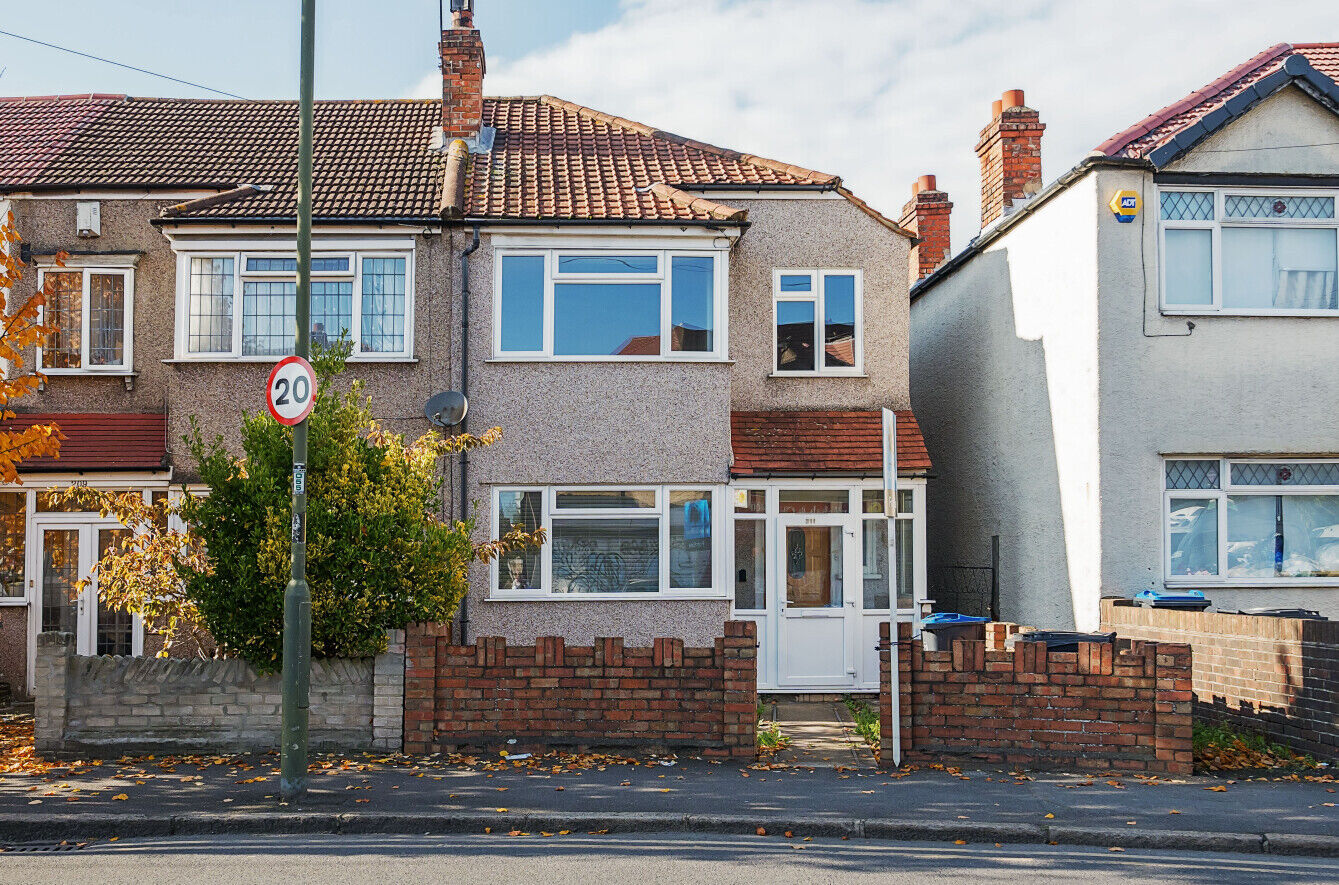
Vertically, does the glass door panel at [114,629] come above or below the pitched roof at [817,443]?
below

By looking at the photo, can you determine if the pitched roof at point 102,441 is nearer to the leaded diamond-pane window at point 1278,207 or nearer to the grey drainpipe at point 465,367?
the grey drainpipe at point 465,367

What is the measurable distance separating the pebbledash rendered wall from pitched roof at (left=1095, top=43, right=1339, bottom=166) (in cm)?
944

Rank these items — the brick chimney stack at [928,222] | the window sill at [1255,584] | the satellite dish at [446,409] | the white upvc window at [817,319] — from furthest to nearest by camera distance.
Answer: the brick chimney stack at [928,222] → the white upvc window at [817,319] → the satellite dish at [446,409] → the window sill at [1255,584]

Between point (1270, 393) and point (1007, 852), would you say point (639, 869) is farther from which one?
point (1270, 393)

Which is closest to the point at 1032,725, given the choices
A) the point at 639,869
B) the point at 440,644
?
the point at 639,869

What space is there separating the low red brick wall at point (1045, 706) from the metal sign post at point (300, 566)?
4.43 metres

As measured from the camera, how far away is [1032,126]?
1697 cm

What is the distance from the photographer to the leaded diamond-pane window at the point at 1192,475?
1299cm

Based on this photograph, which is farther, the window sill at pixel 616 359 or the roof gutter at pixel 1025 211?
the window sill at pixel 616 359

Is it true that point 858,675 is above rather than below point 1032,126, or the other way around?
below

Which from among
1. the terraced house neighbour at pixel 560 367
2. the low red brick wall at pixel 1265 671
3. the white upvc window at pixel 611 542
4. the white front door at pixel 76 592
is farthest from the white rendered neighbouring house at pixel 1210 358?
the white front door at pixel 76 592

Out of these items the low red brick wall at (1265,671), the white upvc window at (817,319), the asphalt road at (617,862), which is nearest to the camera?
the asphalt road at (617,862)

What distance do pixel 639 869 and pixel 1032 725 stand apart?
13.2 ft

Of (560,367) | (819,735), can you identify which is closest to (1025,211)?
(560,367)
